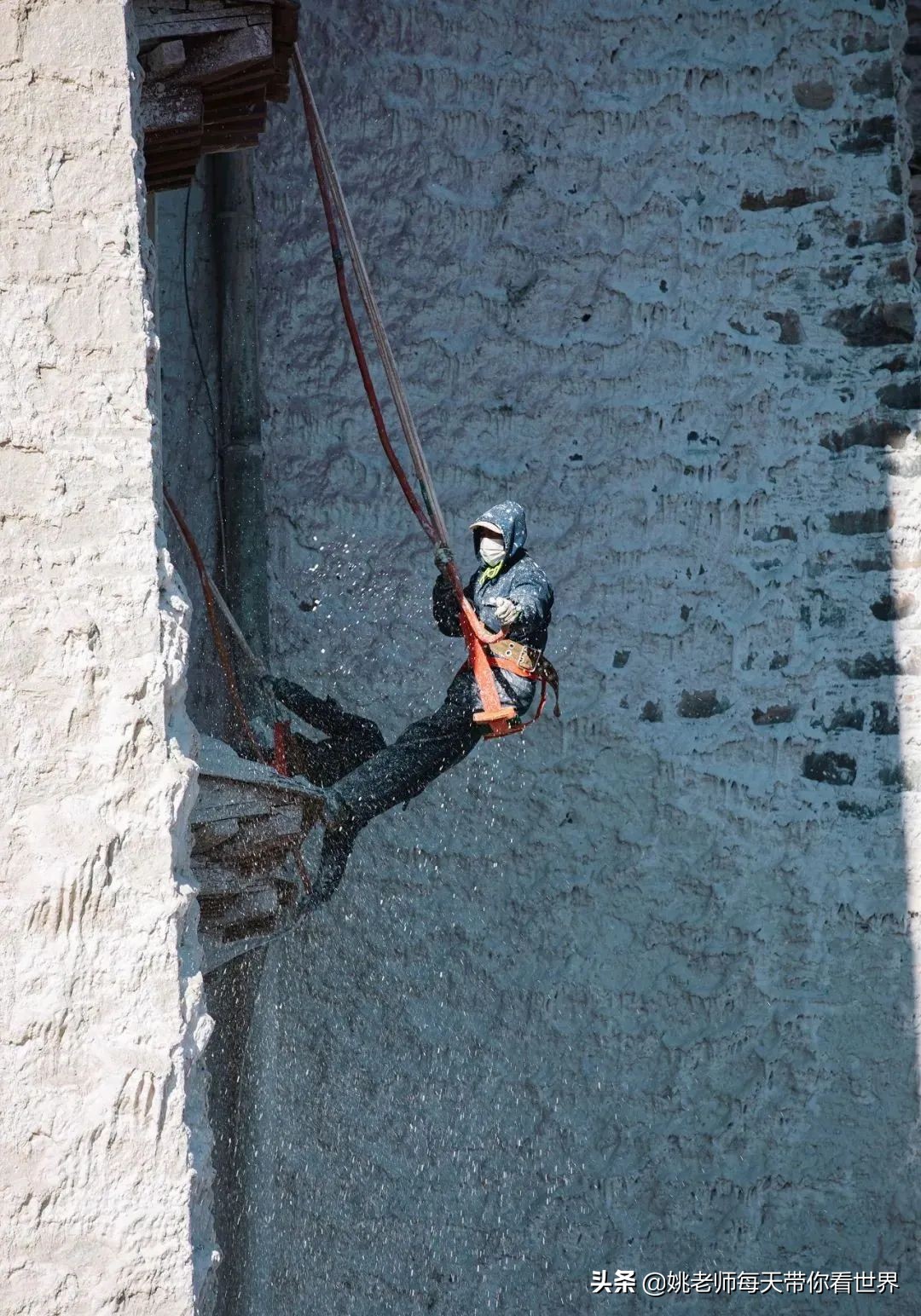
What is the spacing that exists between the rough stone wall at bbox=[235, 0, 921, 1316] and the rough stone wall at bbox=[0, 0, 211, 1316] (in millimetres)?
2526

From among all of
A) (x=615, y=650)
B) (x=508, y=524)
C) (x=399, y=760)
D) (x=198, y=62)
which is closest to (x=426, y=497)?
(x=508, y=524)

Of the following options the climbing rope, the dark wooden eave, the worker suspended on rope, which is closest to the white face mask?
the worker suspended on rope

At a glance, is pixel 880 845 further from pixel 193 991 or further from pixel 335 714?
pixel 193 991

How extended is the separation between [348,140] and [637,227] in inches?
36.0

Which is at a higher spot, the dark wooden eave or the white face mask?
the dark wooden eave

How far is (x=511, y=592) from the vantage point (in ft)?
12.3

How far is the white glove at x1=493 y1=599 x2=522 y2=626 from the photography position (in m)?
3.65

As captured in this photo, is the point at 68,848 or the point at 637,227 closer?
the point at 68,848

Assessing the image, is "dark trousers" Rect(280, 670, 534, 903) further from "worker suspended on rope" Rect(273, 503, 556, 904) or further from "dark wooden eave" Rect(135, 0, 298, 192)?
"dark wooden eave" Rect(135, 0, 298, 192)

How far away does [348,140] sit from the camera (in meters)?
4.81

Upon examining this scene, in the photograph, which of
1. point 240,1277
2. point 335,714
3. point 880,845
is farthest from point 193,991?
point 880,845

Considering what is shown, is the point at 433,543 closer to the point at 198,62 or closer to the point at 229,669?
the point at 229,669

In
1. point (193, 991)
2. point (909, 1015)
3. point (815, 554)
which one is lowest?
point (909, 1015)

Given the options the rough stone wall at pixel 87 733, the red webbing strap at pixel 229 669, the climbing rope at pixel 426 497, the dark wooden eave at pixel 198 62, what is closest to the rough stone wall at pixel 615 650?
the red webbing strap at pixel 229 669
